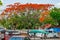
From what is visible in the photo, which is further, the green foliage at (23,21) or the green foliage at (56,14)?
the green foliage at (23,21)

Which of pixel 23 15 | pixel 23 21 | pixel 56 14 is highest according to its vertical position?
pixel 56 14

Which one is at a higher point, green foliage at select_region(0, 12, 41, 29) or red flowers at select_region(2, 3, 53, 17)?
red flowers at select_region(2, 3, 53, 17)

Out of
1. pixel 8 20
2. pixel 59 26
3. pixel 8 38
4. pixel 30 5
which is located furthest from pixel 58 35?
pixel 8 38

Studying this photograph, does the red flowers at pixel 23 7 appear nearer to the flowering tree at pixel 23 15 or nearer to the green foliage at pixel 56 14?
the flowering tree at pixel 23 15

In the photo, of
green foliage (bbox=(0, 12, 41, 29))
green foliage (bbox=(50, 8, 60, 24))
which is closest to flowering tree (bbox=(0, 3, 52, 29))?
green foliage (bbox=(0, 12, 41, 29))

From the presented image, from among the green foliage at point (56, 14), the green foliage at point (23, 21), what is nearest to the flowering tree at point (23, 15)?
the green foliage at point (23, 21)

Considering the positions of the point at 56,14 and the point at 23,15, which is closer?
the point at 56,14

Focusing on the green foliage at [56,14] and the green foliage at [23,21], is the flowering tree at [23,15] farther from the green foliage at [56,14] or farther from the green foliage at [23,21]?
the green foliage at [56,14]

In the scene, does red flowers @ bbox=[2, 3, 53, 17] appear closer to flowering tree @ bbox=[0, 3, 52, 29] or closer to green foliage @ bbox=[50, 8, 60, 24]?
flowering tree @ bbox=[0, 3, 52, 29]

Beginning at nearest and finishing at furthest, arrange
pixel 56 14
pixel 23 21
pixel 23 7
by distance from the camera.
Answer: pixel 56 14 → pixel 23 7 → pixel 23 21

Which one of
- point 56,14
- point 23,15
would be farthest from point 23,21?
point 56,14

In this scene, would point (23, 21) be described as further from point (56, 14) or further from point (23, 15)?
point (56, 14)

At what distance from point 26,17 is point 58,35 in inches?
434

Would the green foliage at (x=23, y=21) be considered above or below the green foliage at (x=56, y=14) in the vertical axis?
below
